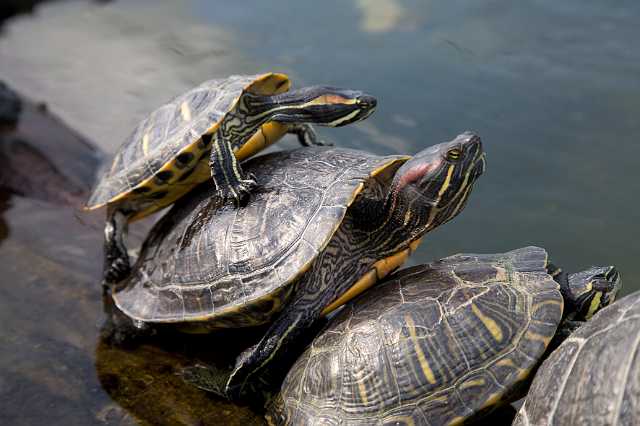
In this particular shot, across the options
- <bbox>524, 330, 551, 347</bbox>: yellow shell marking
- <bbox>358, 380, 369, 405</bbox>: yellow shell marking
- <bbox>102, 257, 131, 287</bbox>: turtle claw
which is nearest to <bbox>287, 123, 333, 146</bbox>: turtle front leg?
<bbox>102, 257, 131, 287</bbox>: turtle claw

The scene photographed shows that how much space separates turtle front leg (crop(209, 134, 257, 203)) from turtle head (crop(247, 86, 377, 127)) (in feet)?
1.50

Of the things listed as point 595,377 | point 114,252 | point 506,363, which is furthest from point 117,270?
point 595,377

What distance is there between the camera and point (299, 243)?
370cm

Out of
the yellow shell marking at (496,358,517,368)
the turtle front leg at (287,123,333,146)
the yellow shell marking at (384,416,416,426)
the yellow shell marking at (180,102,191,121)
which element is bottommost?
the yellow shell marking at (384,416,416,426)

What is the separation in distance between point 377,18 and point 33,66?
480 cm

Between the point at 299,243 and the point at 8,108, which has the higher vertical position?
the point at 299,243

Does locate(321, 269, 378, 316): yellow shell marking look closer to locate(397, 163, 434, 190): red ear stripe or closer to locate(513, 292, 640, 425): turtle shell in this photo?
locate(397, 163, 434, 190): red ear stripe

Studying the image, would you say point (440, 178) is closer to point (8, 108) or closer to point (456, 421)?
point (456, 421)

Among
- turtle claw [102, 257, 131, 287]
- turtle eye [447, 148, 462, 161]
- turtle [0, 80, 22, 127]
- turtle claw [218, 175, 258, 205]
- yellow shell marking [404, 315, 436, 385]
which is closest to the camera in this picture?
yellow shell marking [404, 315, 436, 385]

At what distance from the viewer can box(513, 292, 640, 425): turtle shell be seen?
7.93ft

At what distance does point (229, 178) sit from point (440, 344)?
1598 millimetres

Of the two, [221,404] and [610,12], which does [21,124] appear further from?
[610,12]

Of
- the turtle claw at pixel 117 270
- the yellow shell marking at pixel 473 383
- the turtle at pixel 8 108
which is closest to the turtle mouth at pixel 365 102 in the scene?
the yellow shell marking at pixel 473 383

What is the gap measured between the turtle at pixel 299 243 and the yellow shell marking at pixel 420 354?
60 cm
